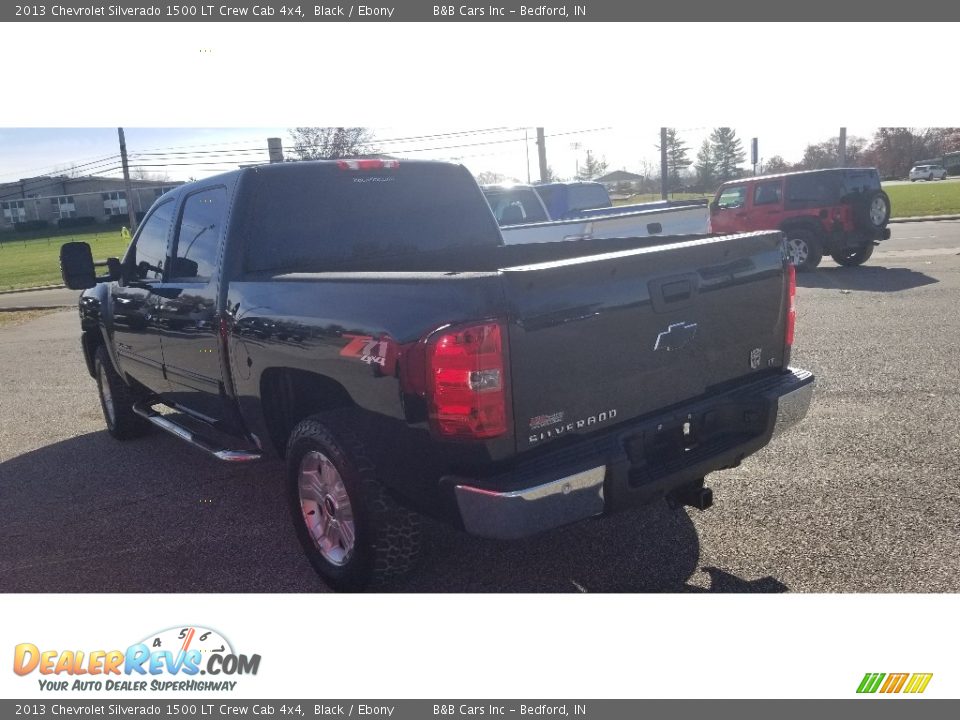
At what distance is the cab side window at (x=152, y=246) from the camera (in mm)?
5133

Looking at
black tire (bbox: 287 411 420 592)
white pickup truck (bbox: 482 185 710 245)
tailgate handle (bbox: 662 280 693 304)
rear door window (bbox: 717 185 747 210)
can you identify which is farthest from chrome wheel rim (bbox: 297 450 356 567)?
rear door window (bbox: 717 185 747 210)

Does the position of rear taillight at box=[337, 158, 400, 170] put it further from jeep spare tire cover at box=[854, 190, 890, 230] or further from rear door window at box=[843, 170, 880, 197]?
→ rear door window at box=[843, 170, 880, 197]

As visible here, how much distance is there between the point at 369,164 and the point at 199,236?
1086 mm

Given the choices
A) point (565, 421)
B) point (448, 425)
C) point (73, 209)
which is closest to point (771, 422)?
point (565, 421)

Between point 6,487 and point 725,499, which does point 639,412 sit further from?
point 6,487

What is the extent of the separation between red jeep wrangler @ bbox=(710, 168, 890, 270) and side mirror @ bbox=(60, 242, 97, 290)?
38.5ft

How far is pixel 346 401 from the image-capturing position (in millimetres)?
3566

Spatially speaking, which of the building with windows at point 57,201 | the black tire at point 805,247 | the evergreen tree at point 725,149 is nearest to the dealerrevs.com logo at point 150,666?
the black tire at point 805,247

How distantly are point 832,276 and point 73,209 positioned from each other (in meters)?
80.2

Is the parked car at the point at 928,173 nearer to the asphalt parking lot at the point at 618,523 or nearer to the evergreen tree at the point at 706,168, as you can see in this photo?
the evergreen tree at the point at 706,168

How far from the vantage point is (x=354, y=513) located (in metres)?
3.33

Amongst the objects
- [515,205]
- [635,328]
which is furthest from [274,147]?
[635,328]

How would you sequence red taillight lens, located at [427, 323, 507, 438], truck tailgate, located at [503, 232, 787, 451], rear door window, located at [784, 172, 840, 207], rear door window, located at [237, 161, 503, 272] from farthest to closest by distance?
rear door window, located at [784, 172, 840, 207]
rear door window, located at [237, 161, 503, 272]
truck tailgate, located at [503, 232, 787, 451]
red taillight lens, located at [427, 323, 507, 438]

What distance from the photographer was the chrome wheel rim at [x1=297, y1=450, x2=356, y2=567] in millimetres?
3514
